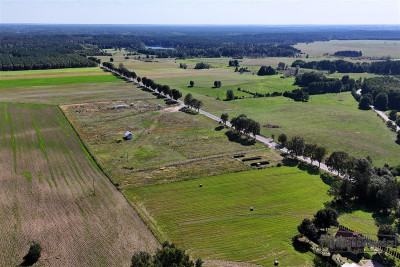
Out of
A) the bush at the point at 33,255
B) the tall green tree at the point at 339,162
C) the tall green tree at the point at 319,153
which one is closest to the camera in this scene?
the bush at the point at 33,255

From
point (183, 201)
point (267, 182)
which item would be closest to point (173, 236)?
point (183, 201)

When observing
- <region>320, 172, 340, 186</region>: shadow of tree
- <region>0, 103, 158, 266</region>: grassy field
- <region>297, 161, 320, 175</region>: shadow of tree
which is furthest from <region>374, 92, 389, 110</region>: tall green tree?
<region>0, 103, 158, 266</region>: grassy field

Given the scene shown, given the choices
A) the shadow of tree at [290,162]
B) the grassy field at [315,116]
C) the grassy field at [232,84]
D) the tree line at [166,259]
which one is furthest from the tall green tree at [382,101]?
the tree line at [166,259]

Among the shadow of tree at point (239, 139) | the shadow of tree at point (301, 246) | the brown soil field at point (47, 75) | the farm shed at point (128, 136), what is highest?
the brown soil field at point (47, 75)

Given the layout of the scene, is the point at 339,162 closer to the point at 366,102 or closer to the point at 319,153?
the point at 319,153

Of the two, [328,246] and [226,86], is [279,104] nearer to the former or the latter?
[226,86]

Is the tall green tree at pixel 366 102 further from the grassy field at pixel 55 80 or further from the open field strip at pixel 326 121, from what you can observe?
the grassy field at pixel 55 80

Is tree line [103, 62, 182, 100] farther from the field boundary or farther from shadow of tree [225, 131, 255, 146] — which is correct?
the field boundary
